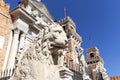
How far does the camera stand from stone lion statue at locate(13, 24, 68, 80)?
2592mm

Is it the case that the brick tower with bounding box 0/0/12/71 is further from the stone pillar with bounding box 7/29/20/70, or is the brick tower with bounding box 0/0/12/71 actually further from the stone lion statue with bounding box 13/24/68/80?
the stone lion statue with bounding box 13/24/68/80

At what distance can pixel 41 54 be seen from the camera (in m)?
2.92

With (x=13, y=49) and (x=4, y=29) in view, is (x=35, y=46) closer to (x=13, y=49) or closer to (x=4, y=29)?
(x=13, y=49)

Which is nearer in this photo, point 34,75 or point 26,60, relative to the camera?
point 34,75

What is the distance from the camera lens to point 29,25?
399 inches

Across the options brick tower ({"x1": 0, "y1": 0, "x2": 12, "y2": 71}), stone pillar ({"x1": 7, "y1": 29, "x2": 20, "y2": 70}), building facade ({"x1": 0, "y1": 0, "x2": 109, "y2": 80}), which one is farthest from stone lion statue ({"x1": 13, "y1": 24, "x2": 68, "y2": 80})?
brick tower ({"x1": 0, "y1": 0, "x2": 12, "y2": 71})

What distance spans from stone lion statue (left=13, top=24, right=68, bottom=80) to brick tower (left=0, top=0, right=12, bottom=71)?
5489 mm

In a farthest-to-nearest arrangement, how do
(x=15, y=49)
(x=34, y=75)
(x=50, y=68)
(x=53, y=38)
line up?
(x=15, y=49) → (x=53, y=38) → (x=50, y=68) → (x=34, y=75)

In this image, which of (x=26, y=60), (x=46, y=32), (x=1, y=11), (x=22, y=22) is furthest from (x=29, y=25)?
(x=26, y=60)

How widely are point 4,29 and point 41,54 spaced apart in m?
6.45

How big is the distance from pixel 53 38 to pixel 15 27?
20.9 feet

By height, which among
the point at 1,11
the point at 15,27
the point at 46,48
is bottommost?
the point at 46,48

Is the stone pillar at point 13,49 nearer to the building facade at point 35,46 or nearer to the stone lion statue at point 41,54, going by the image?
the building facade at point 35,46

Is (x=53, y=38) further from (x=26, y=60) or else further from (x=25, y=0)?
(x=25, y=0)
